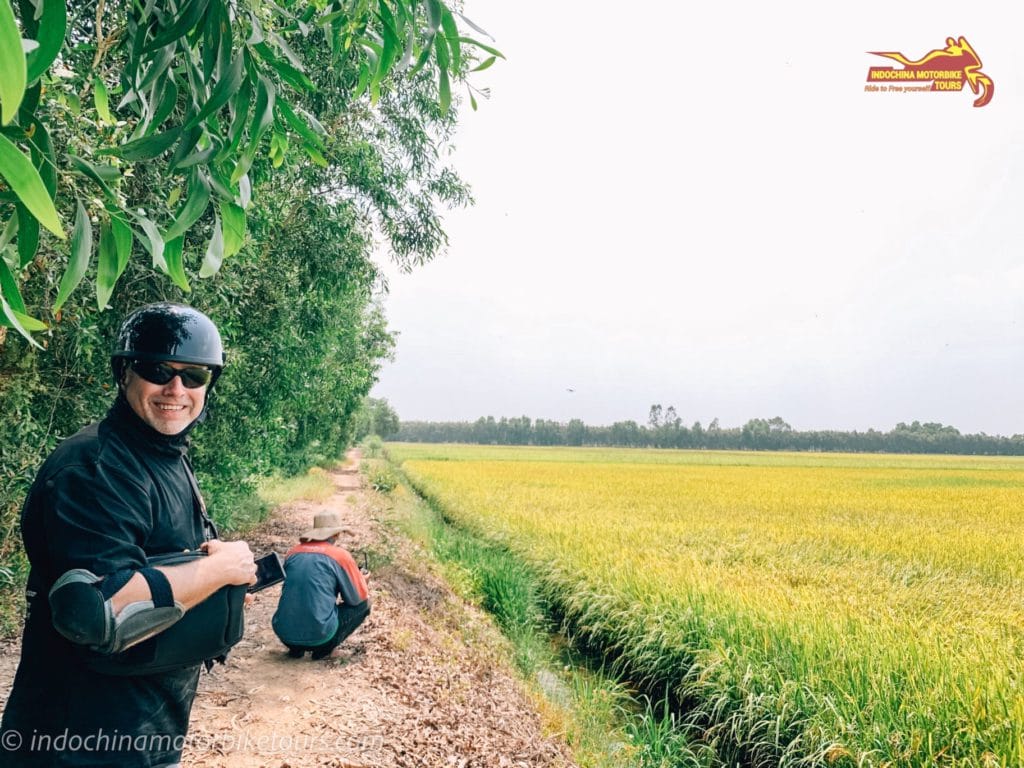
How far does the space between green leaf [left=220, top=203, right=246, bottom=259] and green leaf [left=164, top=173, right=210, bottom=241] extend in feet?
0.22

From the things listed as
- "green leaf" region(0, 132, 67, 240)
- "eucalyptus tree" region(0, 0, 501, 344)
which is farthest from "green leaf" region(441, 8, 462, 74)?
"green leaf" region(0, 132, 67, 240)

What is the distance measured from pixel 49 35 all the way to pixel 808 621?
6861 mm

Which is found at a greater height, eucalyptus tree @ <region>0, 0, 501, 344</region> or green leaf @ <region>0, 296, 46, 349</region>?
eucalyptus tree @ <region>0, 0, 501, 344</region>

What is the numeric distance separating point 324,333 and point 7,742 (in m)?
7.28

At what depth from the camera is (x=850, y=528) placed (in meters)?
12.8

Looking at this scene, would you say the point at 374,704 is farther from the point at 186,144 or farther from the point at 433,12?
the point at 433,12

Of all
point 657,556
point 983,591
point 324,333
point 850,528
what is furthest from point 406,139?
point 850,528

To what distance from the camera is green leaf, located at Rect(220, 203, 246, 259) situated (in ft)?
3.66

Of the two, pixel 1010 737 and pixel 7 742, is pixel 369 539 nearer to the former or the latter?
pixel 1010 737

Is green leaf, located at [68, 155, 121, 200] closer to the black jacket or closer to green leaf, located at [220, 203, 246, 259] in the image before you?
green leaf, located at [220, 203, 246, 259]

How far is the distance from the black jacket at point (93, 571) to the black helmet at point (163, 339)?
7.7 inches

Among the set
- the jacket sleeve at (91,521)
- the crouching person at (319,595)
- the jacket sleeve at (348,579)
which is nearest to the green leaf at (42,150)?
the jacket sleeve at (91,521)
